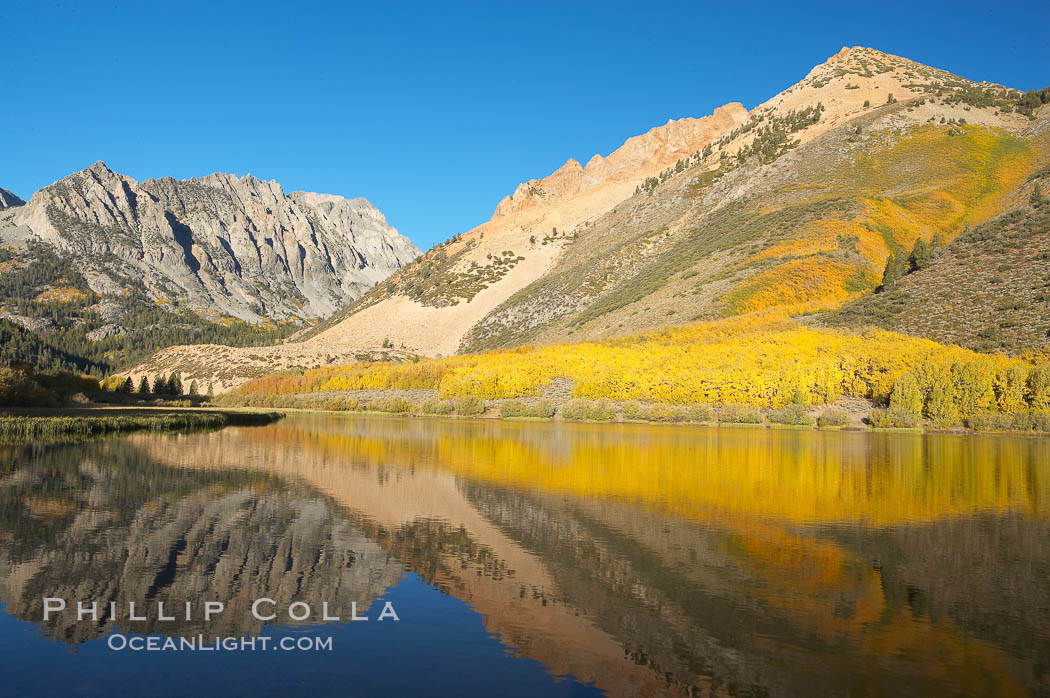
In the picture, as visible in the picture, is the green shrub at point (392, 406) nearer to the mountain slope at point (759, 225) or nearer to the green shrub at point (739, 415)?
the mountain slope at point (759, 225)

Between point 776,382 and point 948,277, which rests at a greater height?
point 948,277

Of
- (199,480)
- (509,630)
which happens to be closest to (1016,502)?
(509,630)

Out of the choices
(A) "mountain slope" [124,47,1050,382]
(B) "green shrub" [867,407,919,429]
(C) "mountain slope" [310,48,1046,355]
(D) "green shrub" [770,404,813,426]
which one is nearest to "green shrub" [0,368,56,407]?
(A) "mountain slope" [124,47,1050,382]

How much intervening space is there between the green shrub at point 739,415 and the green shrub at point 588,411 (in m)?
9.02

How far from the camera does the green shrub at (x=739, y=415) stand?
2122 inches

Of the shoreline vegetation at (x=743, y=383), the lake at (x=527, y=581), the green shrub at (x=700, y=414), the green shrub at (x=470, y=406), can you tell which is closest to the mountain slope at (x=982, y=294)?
the shoreline vegetation at (x=743, y=383)

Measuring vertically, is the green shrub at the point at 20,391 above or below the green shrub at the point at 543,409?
above

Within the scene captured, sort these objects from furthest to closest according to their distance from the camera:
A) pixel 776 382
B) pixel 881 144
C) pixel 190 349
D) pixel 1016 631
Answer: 1. pixel 190 349
2. pixel 881 144
3. pixel 776 382
4. pixel 1016 631

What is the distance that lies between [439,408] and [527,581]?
57061 mm

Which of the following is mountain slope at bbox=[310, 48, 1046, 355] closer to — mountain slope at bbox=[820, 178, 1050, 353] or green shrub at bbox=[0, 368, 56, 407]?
mountain slope at bbox=[820, 178, 1050, 353]

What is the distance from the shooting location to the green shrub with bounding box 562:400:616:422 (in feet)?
195

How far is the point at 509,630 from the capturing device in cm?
1020

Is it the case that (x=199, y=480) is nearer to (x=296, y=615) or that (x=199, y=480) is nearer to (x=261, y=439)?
(x=296, y=615)

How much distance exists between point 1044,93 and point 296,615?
5117 inches
